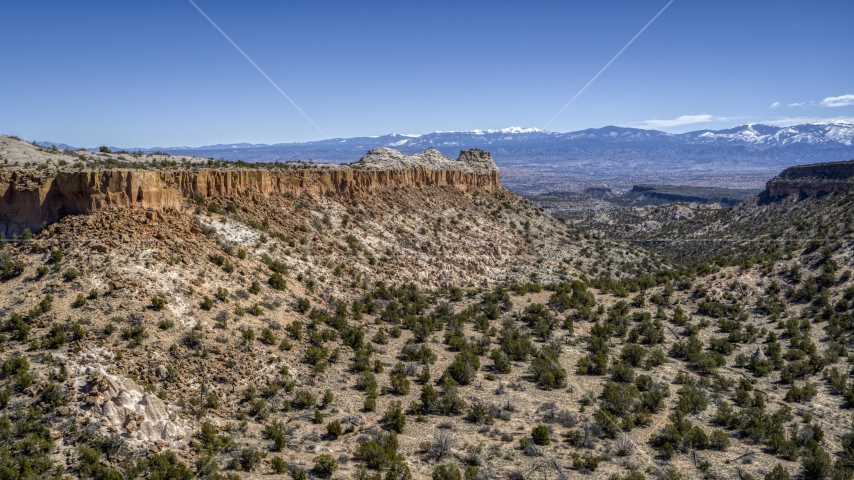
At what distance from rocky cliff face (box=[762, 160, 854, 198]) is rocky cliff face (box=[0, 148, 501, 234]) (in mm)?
56252

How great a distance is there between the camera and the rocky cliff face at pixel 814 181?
69.1m

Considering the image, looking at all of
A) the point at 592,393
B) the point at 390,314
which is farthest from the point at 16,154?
the point at 592,393

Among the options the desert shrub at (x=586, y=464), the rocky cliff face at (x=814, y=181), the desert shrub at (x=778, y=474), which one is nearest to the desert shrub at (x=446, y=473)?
the desert shrub at (x=586, y=464)

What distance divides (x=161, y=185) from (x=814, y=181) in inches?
3281

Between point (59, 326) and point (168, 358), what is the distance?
12.0 ft

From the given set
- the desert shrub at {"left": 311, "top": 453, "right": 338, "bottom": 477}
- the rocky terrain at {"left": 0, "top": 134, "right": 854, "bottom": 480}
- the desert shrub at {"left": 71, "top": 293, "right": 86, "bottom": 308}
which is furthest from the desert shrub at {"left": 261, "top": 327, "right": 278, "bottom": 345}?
the desert shrub at {"left": 311, "top": 453, "right": 338, "bottom": 477}

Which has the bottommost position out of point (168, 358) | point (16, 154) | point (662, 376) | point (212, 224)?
point (662, 376)

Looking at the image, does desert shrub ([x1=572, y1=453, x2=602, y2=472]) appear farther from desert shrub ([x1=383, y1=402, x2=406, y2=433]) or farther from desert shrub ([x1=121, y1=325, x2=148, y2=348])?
desert shrub ([x1=121, y1=325, x2=148, y2=348])

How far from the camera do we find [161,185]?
26547 mm

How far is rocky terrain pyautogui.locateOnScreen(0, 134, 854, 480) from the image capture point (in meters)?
15.5

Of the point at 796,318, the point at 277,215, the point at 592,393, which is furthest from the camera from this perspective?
the point at 277,215

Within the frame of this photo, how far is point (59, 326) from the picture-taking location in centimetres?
1781

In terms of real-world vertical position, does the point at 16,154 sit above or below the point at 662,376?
above

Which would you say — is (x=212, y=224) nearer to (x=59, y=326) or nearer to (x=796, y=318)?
(x=59, y=326)
